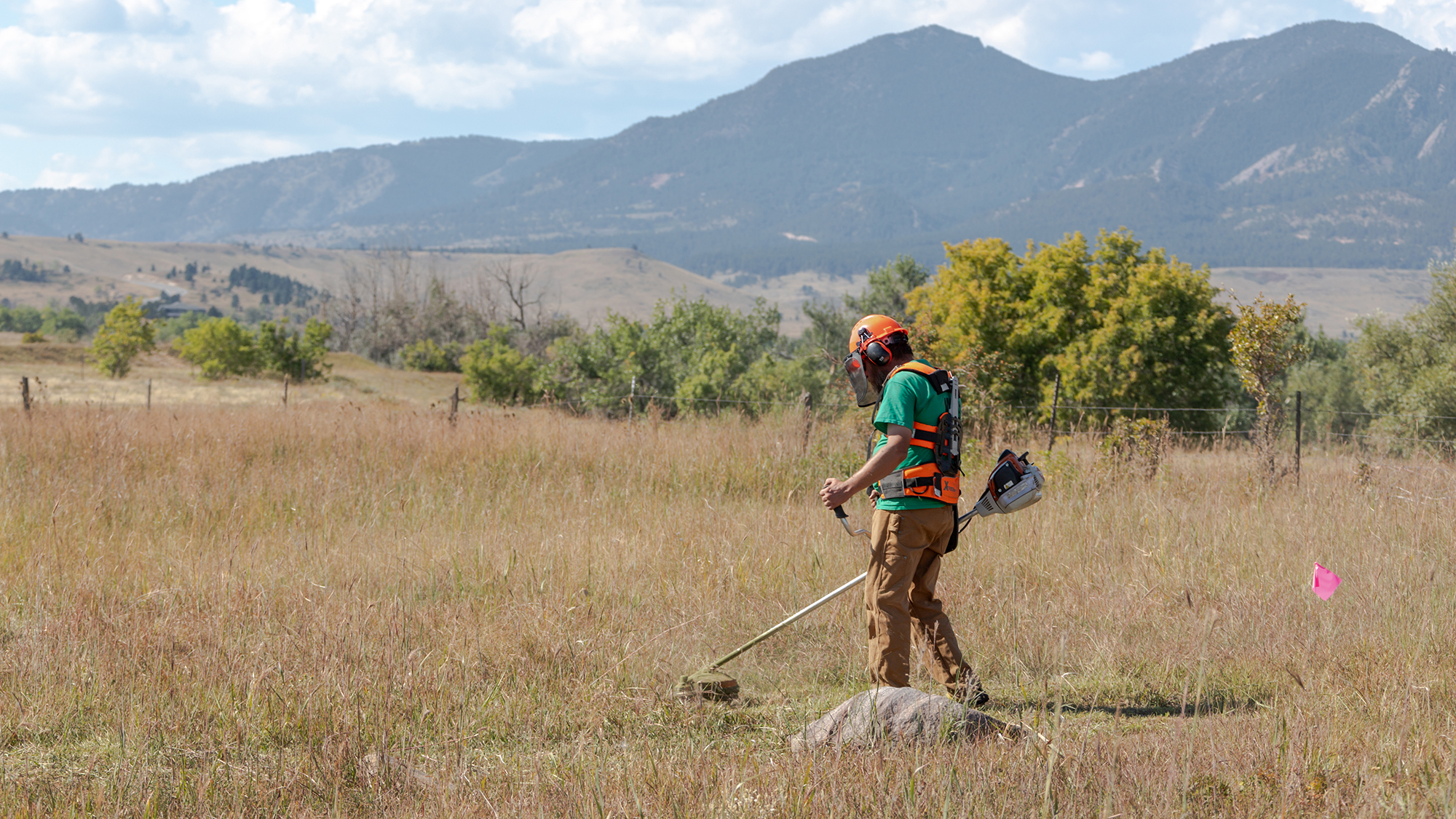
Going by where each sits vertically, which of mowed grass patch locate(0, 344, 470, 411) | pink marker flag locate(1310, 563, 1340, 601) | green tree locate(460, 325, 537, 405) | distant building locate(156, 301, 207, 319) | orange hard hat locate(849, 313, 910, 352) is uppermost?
distant building locate(156, 301, 207, 319)

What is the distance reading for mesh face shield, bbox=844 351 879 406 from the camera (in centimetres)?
423

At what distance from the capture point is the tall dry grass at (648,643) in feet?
10.5

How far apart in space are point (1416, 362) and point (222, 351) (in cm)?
4918

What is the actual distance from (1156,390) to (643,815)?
27669mm

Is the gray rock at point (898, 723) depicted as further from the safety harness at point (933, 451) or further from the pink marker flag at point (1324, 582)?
the pink marker flag at point (1324, 582)

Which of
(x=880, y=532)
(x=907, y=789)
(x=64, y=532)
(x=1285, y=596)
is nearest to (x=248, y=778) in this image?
(x=907, y=789)

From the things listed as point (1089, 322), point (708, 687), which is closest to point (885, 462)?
point (708, 687)

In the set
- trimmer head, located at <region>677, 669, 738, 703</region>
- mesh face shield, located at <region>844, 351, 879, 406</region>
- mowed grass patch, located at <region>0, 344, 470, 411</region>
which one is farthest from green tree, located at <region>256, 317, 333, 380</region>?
mesh face shield, located at <region>844, 351, 879, 406</region>

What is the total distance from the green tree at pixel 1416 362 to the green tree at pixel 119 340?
5070 centimetres

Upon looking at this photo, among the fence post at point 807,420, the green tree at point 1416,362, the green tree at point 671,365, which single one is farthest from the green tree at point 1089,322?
the fence post at point 807,420

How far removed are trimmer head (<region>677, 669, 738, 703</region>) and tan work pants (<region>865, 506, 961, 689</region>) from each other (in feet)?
2.29

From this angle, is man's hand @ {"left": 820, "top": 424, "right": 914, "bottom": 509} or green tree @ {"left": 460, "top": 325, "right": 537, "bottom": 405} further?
green tree @ {"left": 460, "top": 325, "right": 537, "bottom": 405}

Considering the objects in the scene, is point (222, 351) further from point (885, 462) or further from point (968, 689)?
point (968, 689)

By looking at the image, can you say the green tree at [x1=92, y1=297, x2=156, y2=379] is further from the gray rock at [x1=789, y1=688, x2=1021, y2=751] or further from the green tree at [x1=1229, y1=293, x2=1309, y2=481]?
the gray rock at [x1=789, y1=688, x2=1021, y2=751]
